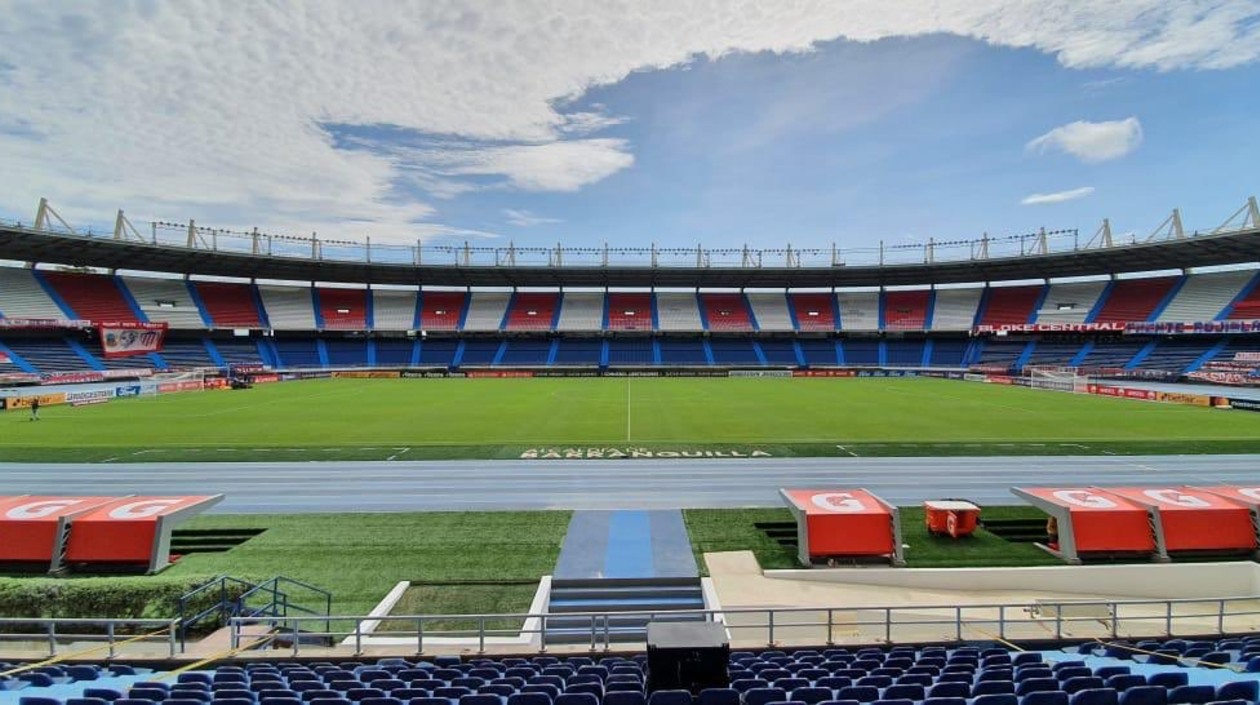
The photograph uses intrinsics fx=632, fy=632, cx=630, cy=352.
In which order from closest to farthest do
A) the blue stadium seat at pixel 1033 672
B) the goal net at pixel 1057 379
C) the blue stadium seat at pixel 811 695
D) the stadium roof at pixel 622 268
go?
the blue stadium seat at pixel 811 695 → the blue stadium seat at pixel 1033 672 → the goal net at pixel 1057 379 → the stadium roof at pixel 622 268

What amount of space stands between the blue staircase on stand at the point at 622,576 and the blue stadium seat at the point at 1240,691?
6.25m

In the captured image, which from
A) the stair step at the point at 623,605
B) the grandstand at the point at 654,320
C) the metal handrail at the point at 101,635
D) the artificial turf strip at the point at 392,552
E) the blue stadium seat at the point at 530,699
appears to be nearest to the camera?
the blue stadium seat at the point at 530,699

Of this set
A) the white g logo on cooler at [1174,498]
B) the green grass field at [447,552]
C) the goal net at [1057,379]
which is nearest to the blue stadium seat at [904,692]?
the green grass field at [447,552]

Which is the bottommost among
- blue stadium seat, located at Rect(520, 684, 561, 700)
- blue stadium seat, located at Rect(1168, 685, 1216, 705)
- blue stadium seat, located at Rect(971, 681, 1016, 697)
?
blue stadium seat, located at Rect(520, 684, 561, 700)

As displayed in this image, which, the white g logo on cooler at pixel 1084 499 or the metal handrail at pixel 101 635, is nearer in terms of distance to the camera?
the metal handrail at pixel 101 635

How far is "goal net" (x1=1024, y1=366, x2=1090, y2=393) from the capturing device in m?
46.5

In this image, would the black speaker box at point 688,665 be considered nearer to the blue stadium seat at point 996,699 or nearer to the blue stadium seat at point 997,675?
the blue stadium seat at point 996,699

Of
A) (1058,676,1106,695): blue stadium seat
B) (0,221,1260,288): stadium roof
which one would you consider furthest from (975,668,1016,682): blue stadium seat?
(0,221,1260,288): stadium roof

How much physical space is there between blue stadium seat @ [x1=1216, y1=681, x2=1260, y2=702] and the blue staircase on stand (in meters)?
6.25

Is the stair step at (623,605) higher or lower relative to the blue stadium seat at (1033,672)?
lower

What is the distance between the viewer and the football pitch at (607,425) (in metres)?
24.1

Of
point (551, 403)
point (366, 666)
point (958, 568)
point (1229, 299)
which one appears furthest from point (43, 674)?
point (1229, 299)

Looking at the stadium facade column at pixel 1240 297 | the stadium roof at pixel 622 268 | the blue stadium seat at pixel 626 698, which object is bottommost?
the blue stadium seat at pixel 626 698

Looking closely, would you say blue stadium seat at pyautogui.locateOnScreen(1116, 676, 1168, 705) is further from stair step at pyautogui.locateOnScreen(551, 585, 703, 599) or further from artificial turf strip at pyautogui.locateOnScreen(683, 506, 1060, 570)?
artificial turf strip at pyautogui.locateOnScreen(683, 506, 1060, 570)
